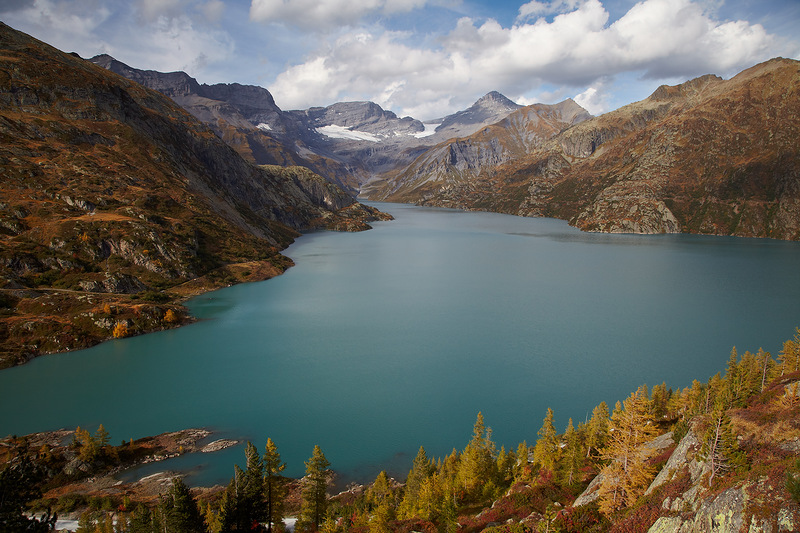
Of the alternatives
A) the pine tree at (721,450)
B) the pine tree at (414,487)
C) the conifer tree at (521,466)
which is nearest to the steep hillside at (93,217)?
the pine tree at (414,487)

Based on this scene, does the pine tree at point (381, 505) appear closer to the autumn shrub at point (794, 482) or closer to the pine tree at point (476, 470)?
the pine tree at point (476, 470)

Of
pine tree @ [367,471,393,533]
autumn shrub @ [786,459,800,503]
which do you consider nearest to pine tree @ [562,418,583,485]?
pine tree @ [367,471,393,533]

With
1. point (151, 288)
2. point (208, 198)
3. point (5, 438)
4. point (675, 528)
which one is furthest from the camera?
point (208, 198)

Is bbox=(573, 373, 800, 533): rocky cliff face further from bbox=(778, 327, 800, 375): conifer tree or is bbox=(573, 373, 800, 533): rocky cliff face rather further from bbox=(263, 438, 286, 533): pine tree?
bbox=(778, 327, 800, 375): conifer tree

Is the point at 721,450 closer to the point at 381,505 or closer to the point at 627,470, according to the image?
the point at 627,470

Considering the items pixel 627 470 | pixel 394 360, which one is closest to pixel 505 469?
pixel 627 470

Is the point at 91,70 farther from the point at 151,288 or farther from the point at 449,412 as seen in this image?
the point at 449,412

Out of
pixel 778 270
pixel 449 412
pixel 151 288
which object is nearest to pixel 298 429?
pixel 449 412
